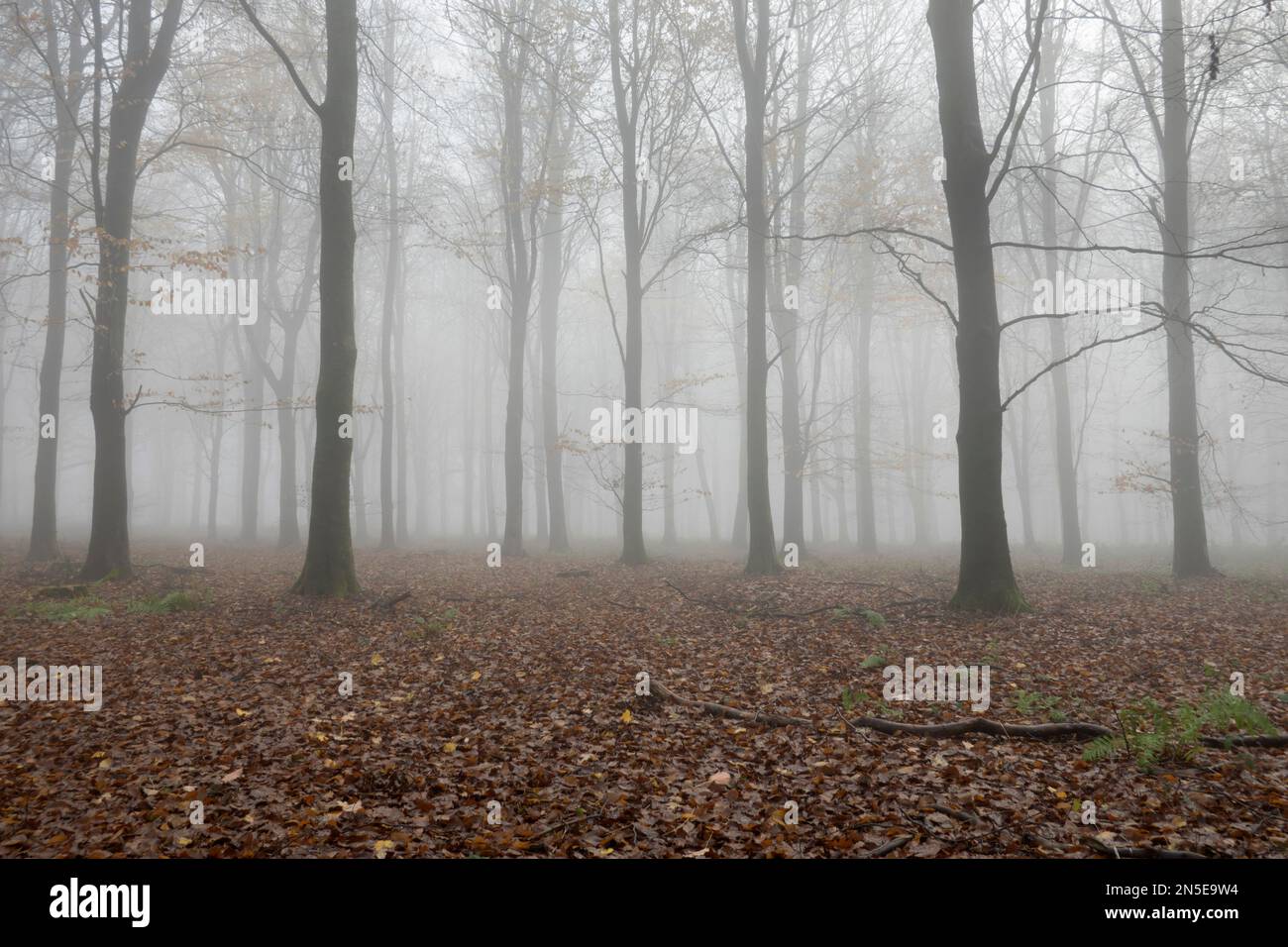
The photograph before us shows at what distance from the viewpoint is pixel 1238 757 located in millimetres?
4352

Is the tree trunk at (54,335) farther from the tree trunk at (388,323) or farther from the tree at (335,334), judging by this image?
the tree at (335,334)

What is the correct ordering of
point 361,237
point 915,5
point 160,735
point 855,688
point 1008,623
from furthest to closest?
point 361,237
point 915,5
point 1008,623
point 855,688
point 160,735

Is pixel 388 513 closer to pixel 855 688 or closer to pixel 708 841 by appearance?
pixel 855 688

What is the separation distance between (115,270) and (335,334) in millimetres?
4764

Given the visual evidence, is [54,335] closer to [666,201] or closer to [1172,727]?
[666,201]

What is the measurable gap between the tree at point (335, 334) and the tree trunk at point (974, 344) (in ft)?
27.4

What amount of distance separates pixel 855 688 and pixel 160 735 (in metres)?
5.59

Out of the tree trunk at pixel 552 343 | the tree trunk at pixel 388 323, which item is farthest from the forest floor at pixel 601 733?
the tree trunk at pixel 552 343

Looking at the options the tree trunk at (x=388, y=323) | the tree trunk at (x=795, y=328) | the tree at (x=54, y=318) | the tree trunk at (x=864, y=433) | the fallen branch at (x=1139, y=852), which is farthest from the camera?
the tree trunk at (x=864, y=433)

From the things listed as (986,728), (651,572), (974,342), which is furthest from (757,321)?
(986,728)

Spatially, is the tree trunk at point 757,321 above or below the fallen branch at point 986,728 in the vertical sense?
above

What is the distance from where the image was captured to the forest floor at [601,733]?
3.68m

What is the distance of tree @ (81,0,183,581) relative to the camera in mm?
11047
